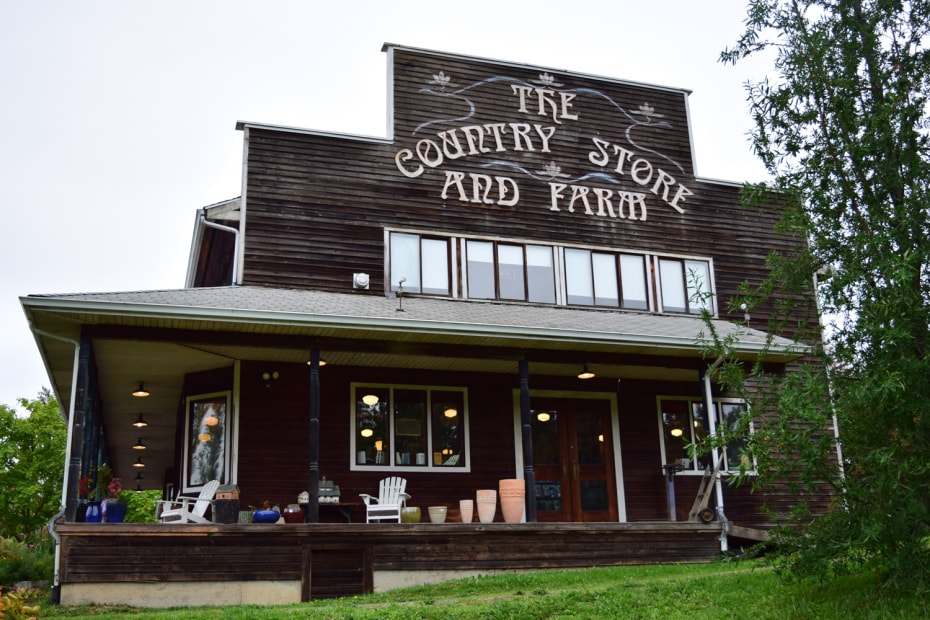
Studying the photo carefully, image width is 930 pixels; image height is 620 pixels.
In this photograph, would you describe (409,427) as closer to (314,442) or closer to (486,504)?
(486,504)

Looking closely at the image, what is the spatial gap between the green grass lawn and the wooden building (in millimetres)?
1210

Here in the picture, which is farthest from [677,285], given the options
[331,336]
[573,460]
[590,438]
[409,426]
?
[331,336]

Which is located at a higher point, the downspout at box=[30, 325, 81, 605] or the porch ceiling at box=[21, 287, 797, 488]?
the porch ceiling at box=[21, 287, 797, 488]

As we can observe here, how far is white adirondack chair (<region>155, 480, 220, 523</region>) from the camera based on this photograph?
12.1 m

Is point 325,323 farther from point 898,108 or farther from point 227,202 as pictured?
point 898,108

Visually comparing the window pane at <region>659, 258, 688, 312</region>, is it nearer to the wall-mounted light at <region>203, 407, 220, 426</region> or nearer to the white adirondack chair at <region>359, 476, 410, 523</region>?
the white adirondack chair at <region>359, 476, 410, 523</region>

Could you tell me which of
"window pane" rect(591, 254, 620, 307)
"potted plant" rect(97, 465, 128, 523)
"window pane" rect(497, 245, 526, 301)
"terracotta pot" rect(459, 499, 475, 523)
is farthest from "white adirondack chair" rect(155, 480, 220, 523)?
"window pane" rect(591, 254, 620, 307)

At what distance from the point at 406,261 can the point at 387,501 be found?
4.28m

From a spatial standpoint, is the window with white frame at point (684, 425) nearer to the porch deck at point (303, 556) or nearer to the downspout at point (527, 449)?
the porch deck at point (303, 556)

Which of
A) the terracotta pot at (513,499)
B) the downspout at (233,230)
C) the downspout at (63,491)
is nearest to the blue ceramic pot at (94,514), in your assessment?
the downspout at (63,491)

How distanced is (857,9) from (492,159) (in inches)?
347

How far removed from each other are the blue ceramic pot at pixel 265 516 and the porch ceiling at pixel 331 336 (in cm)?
216

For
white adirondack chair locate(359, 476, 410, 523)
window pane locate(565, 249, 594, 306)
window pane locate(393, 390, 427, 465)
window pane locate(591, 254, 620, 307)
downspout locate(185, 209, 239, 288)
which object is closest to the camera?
white adirondack chair locate(359, 476, 410, 523)

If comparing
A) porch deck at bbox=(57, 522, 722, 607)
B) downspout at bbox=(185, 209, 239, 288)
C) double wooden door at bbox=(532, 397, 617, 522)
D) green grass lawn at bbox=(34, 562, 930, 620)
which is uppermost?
downspout at bbox=(185, 209, 239, 288)
